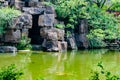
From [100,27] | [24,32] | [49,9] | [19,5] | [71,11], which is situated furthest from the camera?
[100,27]

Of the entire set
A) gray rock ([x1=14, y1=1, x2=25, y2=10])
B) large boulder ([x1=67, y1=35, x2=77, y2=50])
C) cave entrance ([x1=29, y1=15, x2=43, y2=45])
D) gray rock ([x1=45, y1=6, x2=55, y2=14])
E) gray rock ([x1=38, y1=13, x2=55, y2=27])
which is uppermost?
gray rock ([x1=14, y1=1, x2=25, y2=10])

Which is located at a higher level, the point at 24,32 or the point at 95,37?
the point at 24,32

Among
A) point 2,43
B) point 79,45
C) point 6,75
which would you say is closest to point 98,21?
point 79,45

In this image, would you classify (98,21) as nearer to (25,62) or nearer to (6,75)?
(25,62)

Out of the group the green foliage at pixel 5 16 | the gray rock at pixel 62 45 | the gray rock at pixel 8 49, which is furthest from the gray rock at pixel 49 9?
the gray rock at pixel 8 49

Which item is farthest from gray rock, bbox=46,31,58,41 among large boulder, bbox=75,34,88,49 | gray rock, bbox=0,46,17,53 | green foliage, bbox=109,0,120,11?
green foliage, bbox=109,0,120,11

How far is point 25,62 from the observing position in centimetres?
1532

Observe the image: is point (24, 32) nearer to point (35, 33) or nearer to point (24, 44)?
point (24, 44)

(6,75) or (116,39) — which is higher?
(6,75)

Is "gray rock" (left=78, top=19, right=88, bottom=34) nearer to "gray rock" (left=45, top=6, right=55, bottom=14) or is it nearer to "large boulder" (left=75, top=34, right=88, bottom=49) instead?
"large boulder" (left=75, top=34, right=88, bottom=49)

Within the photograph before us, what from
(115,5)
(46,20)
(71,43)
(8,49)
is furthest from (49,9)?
(115,5)

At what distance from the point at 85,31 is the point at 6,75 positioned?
67.4ft

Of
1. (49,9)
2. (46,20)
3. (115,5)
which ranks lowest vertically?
(46,20)

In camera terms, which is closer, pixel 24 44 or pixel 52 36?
pixel 24 44
